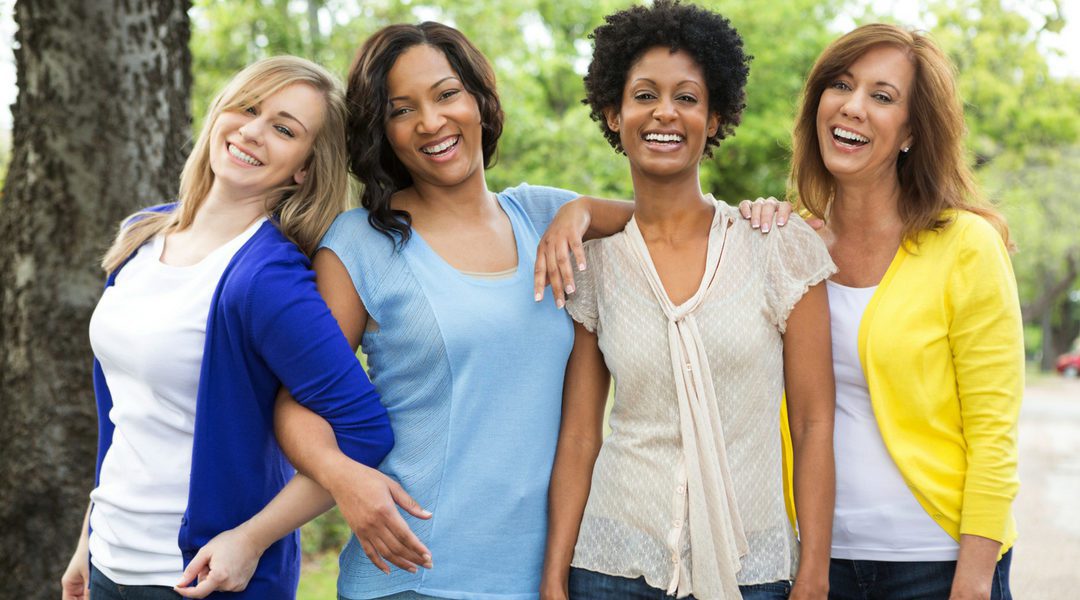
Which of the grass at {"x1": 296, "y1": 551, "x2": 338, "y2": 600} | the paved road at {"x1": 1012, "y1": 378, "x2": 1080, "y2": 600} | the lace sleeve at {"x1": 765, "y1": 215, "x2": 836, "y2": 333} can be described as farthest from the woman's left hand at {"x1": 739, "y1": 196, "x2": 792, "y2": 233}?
the paved road at {"x1": 1012, "y1": 378, "x2": 1080, "y2": 600}

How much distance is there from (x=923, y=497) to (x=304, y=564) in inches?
232

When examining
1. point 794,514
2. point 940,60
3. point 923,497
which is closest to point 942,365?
point 923,497

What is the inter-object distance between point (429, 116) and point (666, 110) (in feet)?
1.94

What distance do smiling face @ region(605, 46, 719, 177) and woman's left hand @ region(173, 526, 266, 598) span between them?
132 cm

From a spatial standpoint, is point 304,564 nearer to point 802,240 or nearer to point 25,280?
point 25,280

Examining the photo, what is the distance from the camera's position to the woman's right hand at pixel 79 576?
2.80 m

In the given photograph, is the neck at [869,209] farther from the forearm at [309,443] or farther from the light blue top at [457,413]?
the forearm at [309,443]

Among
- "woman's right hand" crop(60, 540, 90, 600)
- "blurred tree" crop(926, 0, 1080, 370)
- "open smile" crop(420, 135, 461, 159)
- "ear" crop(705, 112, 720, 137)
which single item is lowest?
"woman's right hand" crop(60, 540, 90, 600)

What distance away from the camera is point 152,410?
2475mm

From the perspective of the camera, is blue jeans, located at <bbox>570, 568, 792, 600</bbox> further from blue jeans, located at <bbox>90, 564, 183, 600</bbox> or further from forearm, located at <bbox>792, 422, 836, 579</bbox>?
blue jeans, located at <bbox>90, 564, 183, 600</bbox>

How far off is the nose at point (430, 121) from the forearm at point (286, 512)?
0.90m

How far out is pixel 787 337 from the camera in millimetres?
2588

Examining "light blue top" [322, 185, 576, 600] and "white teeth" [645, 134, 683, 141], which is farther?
"white teeth" [645, 134, 683, 141]

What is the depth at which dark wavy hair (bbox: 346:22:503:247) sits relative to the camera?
8.73 feet
